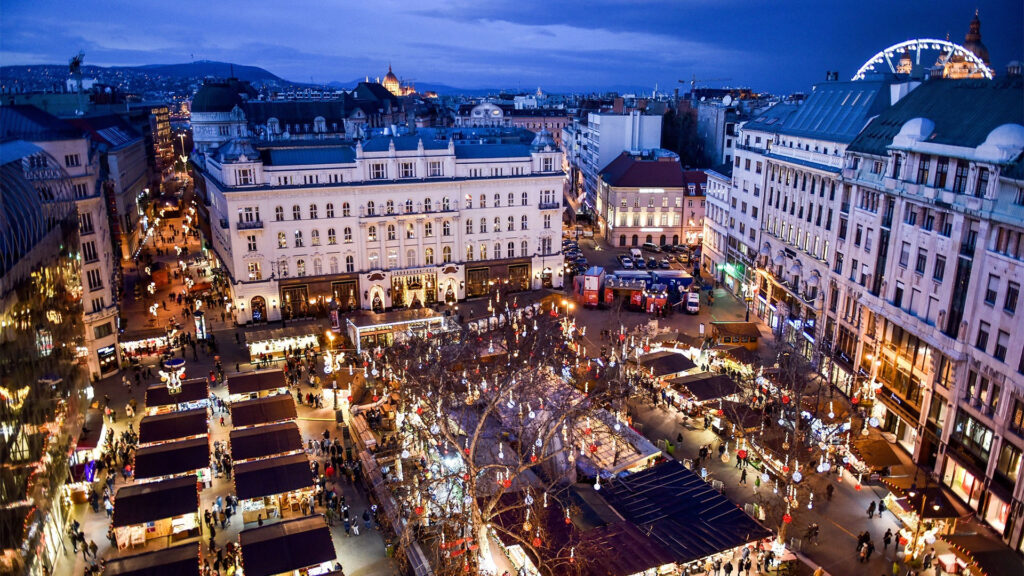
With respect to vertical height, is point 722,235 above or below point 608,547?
above

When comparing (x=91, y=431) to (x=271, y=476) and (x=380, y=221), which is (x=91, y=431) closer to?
(x=271, y=476)

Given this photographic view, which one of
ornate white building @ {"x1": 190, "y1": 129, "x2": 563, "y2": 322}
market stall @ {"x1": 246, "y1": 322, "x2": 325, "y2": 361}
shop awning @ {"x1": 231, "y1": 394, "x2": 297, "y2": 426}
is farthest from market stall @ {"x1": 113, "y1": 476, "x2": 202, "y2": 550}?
ornate white building @ {"x1": 190, "y1": 129, "x2": 563, "y2": 322}

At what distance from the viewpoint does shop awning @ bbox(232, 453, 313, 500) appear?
3108cm

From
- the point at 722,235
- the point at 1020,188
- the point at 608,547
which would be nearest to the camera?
the point at 608,547

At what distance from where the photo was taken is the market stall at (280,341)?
160 ft

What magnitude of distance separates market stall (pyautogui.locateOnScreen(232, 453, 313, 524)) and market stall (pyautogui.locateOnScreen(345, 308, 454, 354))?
18620mm

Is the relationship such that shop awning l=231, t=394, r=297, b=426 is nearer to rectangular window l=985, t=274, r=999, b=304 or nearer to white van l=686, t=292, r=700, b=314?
white van l=686, t=292, r=700, b=314

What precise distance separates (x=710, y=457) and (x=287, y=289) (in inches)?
1510

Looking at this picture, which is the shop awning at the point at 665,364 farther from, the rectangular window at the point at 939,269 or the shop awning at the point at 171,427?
the shop awning at the point at 171,427

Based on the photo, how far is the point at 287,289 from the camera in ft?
191

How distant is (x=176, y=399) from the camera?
40.0 m

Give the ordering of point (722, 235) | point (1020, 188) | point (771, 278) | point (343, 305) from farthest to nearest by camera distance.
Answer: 1. point (722, 235)
2. point (343, 305)
3. point (771, 278)
4. point (1020, 188)

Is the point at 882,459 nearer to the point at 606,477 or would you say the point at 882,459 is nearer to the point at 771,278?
the point at 606,477

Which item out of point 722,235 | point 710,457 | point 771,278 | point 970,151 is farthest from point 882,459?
point 722,235
